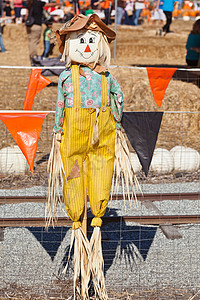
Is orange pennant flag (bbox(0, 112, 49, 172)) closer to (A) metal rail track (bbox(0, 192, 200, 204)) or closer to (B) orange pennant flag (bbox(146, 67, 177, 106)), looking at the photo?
(B) orange pennant flag (bbox(146, 67, 177, 106))

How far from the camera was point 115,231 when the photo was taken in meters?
5.25

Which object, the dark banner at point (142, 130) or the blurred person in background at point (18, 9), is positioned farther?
the blurred person in background at point (18, 9)

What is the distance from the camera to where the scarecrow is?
362 centimetres

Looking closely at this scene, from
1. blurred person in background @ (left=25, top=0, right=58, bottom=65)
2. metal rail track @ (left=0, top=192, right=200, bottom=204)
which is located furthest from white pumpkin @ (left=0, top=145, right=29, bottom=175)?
blurred person in background @ (left=25, top=0, right=58, bottom=65)

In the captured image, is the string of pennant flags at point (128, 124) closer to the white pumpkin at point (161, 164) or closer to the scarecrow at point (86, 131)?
the scarecrow at point (86, 131)

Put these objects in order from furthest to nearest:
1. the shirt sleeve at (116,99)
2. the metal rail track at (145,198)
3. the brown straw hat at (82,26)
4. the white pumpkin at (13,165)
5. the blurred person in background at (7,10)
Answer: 1. the blurred person in background at (7,10)
2. the white pumpkin at (13,165)
3. the metal rail track at (145,198)
4. the shirt sleeve at (116,99)
5. the brown straw hat at (82,26)

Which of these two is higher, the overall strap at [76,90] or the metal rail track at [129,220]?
the overall strap at [76,90]

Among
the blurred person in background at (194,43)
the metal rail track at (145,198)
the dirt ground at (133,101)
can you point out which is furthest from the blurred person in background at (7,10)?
the metal rail track at (145,198)

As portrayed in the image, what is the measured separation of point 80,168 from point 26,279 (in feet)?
4.10

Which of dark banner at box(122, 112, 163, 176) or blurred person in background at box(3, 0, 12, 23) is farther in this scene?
blurred person in background at box(3, 0, 12, 23)

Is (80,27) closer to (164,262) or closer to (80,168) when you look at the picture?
(80,168)

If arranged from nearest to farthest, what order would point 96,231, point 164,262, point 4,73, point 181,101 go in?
1. point 96,231
2. point 164,262
3. point 181,101
4. point 4,73

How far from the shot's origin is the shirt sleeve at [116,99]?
3766mm

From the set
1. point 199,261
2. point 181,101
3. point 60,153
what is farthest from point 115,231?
point 181,101
